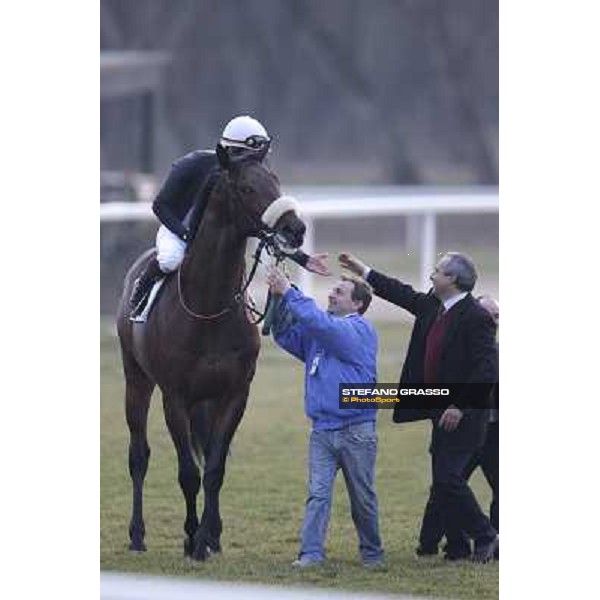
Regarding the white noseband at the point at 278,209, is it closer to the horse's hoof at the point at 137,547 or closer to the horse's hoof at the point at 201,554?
the horse's hoof at the point at 201,554

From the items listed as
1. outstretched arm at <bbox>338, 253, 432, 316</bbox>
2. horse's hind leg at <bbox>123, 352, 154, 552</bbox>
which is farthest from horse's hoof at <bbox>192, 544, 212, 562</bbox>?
outstretched arm at <bbox>338, 253, 432, 316</bbox>

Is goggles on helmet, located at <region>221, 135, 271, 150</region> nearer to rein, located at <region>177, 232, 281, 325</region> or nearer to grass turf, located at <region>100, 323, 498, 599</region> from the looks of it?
rein, located at <region>177, 232, 281, 325</region>

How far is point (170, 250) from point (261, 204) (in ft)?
1.76

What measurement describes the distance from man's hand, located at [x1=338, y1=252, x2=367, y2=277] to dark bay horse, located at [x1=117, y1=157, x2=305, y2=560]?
13.1 inches

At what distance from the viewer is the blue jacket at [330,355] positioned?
7.84 metres

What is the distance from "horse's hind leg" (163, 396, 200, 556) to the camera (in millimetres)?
8117

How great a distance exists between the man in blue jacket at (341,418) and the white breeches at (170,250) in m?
0.44

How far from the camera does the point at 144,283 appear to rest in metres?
8.27

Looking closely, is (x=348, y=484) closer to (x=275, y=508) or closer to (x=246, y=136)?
(x=275, y=508)

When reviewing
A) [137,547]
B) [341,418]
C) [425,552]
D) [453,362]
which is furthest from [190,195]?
[425,552]

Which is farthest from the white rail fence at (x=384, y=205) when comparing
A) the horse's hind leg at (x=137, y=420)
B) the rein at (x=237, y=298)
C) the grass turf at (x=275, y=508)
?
the rein at (x=237, y=298)
